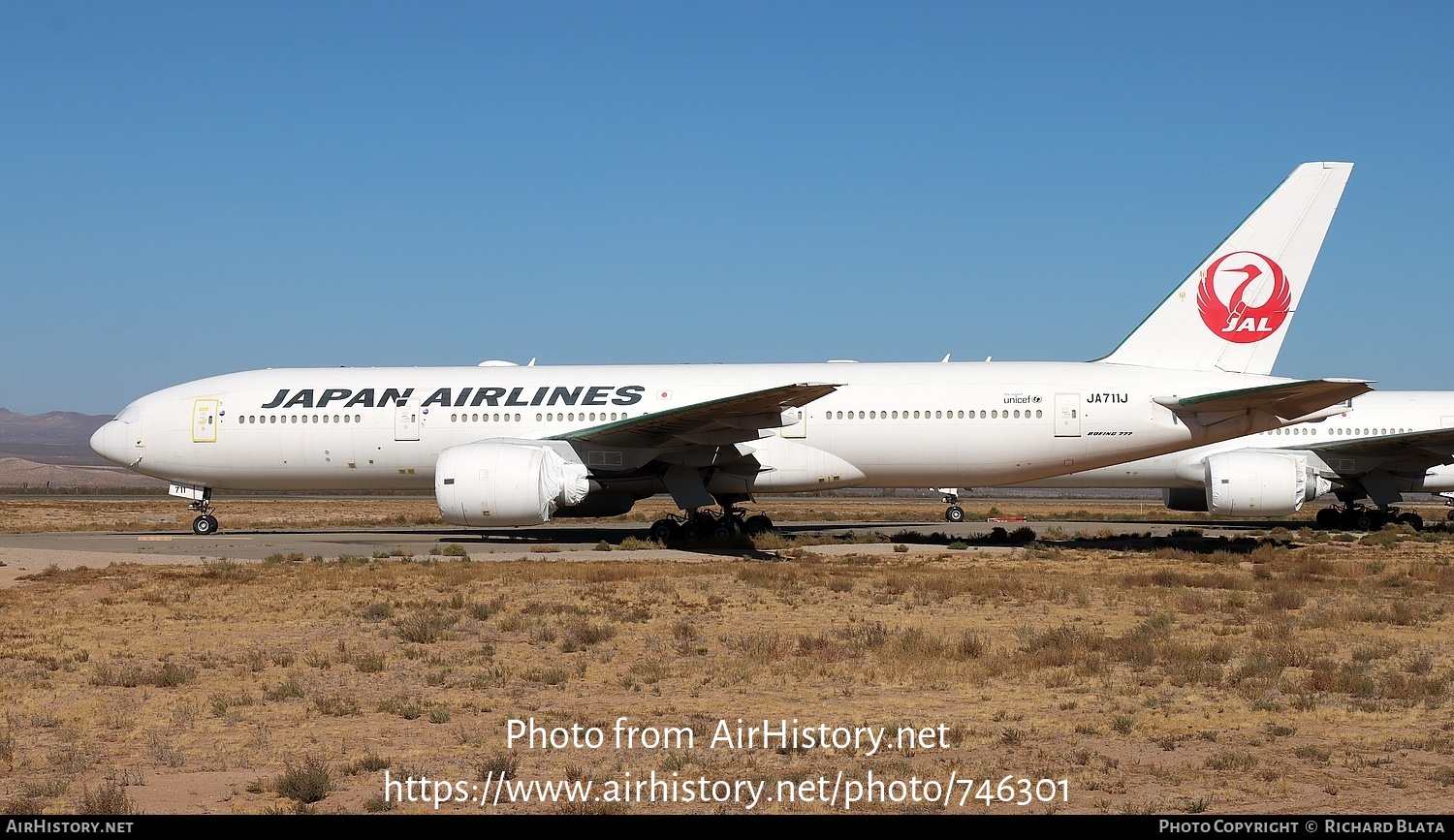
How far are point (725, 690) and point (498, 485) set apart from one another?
11.4 metres

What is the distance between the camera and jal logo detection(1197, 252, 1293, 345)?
70.5ft

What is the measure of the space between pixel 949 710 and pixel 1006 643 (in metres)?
2.94

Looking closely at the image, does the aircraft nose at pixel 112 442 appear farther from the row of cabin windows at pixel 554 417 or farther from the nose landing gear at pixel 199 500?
the row of cabin windows at pixel 554 417

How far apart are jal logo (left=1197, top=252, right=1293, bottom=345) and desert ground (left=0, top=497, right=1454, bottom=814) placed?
6198mm

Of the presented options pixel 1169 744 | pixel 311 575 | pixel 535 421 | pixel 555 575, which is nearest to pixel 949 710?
pixel 1169 744

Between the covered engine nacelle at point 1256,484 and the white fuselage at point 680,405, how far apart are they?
161cm

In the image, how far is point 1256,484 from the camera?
2216 cm

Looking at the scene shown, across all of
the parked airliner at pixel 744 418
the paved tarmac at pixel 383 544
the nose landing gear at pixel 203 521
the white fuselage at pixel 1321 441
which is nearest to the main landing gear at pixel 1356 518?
the white fuselage at pixel 1321 441

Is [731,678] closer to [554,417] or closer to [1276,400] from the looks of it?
[554,417]

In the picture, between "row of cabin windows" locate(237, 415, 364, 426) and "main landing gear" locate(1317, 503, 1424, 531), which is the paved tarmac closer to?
"main landing gear" locate(1317, 503, 1424, 531)

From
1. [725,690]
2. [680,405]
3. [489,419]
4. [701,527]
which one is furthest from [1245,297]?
[725,690]

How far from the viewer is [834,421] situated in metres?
22.1

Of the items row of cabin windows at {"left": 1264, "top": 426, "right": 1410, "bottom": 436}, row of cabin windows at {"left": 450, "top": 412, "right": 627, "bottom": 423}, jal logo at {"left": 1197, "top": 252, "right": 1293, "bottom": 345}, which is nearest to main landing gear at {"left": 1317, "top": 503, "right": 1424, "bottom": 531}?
row of cabin windows at {"left": 1264, "top": 426, "right": 1410, "bottom": 436}
